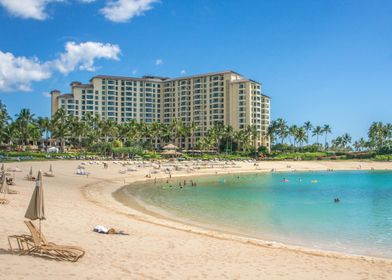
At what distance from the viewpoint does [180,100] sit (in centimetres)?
15550

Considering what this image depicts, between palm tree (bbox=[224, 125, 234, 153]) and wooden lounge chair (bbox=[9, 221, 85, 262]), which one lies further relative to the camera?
palm tree (bbox=[224, 125, 234, 153])

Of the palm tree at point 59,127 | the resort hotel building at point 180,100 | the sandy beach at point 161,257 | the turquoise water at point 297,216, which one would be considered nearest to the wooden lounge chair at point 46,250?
the sandy beach at point 161,257

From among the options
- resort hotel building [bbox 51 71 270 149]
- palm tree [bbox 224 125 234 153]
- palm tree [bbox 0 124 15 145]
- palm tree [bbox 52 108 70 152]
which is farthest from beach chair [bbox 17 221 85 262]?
resort hotel building [bbox 51 71 270 149]

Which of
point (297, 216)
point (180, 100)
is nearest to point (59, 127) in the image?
point (180, 100)

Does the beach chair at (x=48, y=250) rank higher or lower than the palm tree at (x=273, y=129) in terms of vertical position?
lower

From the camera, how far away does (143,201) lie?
34.5m

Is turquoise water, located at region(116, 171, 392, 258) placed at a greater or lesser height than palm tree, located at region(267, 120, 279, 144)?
lesser

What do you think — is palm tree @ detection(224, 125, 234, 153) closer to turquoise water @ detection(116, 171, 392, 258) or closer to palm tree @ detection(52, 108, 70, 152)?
palm tree @ detection(52, 108, 70, 152)

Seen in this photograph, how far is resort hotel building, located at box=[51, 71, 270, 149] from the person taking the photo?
142m

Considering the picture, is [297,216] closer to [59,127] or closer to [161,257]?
[161,257]

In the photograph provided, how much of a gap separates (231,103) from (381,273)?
434 ft

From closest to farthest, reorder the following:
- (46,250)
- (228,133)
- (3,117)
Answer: (46,250) → (3,117) → (228,133)

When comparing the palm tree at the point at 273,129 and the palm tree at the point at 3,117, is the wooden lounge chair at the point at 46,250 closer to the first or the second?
the palm tree at the point at 3,117

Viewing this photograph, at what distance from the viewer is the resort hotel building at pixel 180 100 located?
5605 inches
